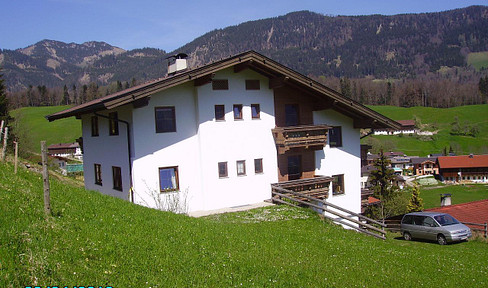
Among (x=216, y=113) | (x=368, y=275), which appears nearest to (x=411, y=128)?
(x=216, y=113)

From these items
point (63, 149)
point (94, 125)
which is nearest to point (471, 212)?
point (94, 125)

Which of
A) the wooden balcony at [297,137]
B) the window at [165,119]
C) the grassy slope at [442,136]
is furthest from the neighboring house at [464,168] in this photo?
the window at [165,119]

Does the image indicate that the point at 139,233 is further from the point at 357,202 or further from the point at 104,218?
the point at 357,202

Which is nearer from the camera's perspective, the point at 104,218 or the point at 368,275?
the point at 368,275

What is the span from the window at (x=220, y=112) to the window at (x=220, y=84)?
0.96m

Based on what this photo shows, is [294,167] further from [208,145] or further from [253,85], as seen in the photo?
[208,145]

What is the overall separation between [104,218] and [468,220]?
2438 cm

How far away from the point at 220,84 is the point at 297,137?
5.11 meters

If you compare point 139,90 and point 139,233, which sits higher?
point 139,90

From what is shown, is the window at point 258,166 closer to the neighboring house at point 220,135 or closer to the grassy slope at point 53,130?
the neighboring house at point 220,135

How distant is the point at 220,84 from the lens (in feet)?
69.9

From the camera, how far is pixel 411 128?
14775 centimetres

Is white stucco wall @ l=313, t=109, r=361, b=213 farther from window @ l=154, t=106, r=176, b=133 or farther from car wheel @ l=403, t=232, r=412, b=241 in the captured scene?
window @ l=154, t=106, r=176, b=133

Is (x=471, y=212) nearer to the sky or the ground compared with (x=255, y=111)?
nearer to the ground
